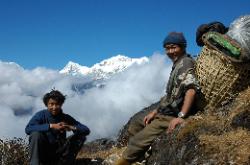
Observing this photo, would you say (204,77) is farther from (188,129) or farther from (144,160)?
(144,160)

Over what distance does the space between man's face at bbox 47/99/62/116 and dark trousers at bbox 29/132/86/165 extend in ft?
1.91

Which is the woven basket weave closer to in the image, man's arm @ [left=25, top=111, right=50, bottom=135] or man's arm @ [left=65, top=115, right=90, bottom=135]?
man's arm @ [left=65, top=115, right=90, bottom=135]

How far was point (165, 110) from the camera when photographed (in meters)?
10.5

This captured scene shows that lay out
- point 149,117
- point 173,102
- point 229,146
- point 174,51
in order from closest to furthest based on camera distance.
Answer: point 229,146, point 173,102, point 174,51, point 149,117

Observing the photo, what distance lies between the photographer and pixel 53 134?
11969mm

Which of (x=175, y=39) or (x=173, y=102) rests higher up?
(x=175, y=39)

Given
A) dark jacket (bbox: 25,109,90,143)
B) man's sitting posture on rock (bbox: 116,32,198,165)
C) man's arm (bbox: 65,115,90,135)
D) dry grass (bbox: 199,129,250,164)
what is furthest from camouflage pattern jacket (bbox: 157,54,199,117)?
dark jacket (bbox: 25,109,90,143)

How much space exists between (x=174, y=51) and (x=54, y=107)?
3124 millimetres

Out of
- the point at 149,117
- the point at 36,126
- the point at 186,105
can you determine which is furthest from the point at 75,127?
the point at 186,105

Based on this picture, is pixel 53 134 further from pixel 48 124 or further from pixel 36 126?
pixel 36 126

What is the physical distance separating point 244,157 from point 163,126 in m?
2.83

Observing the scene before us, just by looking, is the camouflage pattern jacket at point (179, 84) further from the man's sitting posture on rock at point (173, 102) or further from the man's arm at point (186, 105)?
the man's arm at point (186, 105)

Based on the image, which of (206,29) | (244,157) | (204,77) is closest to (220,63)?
(204,77)

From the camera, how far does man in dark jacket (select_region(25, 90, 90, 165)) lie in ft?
37.9
